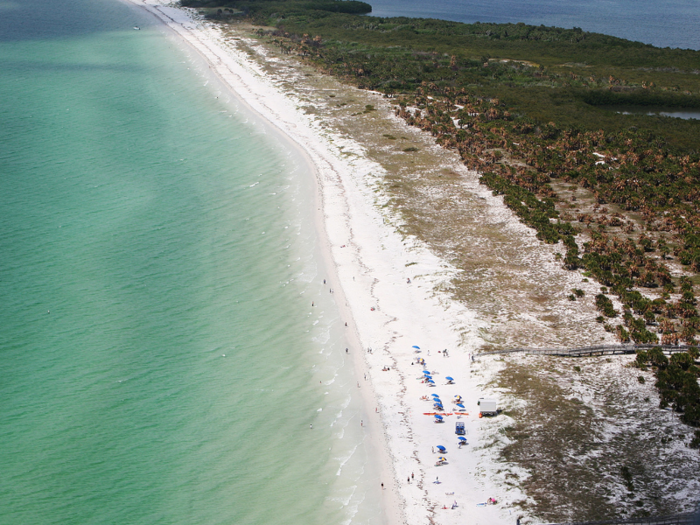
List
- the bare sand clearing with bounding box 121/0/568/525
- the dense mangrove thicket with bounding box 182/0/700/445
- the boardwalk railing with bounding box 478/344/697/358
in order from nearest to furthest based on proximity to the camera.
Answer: the bare sand clearing with bounding box 121/0/568/525, the boardwalk railing with bounding box 478/344/697/358, the dense mangrove thicket with bounding box 182/0/700/445

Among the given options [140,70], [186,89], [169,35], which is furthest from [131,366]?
[169,35]

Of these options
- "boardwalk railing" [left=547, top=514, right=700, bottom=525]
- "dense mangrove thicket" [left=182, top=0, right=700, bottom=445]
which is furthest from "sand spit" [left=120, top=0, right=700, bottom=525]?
"dense mangrove thicket" [left=182, top=0, right=700, bottom=445]

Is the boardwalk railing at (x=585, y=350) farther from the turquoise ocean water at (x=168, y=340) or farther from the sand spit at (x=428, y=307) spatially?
the turquoise ocean water at (x=168, y=340)

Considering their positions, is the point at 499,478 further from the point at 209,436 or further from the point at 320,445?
the point at 209,436

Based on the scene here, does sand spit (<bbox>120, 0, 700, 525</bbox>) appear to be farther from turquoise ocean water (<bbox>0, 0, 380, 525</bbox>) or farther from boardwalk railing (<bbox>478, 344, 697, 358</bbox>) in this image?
turquoise ocean water (<bbox>0, 0, 380, 525</bbox>)

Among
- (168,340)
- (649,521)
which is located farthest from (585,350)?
(168,340)

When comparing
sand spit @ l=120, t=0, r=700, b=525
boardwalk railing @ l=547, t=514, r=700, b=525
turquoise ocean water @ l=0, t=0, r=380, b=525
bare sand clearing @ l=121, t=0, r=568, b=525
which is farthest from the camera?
sand spit @ l=120, t=0, r=700, b=525
